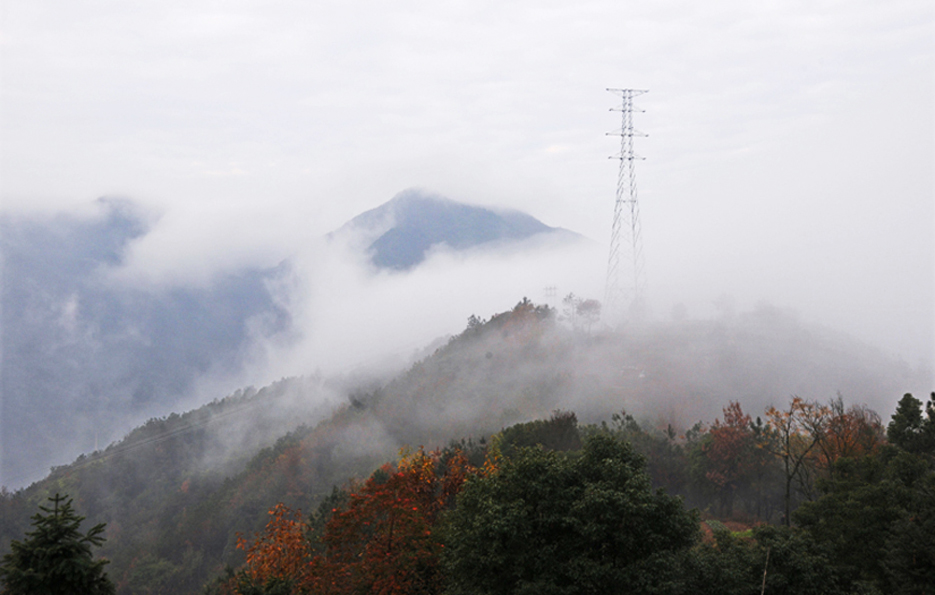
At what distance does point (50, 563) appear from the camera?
555 inches

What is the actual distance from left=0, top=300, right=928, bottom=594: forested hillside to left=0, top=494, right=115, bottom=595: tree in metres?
40.7

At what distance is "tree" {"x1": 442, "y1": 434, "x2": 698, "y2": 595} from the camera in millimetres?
18281

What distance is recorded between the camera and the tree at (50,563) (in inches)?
547

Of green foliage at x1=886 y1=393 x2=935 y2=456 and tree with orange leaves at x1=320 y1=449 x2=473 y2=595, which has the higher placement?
green foliage at x1=886 y1=393 x2=935 y2=456

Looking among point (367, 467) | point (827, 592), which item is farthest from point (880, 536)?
point (367, 467)

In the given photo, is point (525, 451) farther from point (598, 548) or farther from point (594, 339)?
point (594, 339)

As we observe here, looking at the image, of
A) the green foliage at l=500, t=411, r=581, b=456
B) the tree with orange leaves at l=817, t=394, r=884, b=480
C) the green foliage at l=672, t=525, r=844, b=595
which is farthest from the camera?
the green foliage at l=500, t=411, r=581, b=456

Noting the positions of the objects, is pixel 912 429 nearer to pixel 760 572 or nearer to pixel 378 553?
pixel 760 572

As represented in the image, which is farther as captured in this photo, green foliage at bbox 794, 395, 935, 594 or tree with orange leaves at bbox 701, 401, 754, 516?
tree with orange leaves at bbox 701, 401, 754, 516

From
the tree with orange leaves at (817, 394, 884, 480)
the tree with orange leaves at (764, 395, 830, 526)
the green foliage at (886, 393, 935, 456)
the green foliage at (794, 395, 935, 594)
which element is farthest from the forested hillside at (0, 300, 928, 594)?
the green foliage at (794, 395, 935, 594)

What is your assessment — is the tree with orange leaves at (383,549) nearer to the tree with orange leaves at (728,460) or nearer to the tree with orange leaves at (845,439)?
the tree with orange leaves at (845,439)

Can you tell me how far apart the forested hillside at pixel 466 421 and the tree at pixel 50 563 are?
40694mm

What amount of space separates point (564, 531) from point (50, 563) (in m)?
14.1

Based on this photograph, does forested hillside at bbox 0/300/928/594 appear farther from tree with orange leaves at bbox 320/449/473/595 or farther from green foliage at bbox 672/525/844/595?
green foliage at bbox 672/525/844/595
